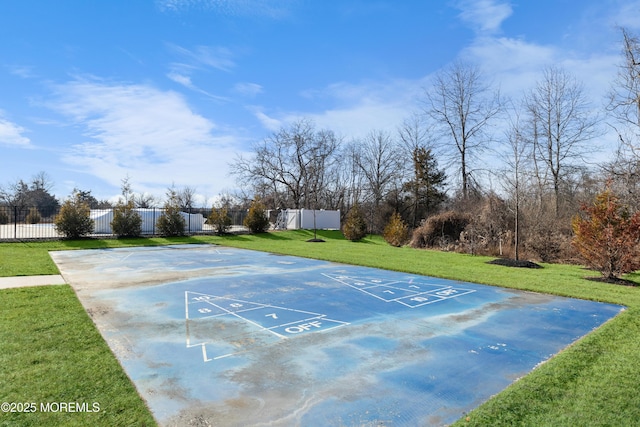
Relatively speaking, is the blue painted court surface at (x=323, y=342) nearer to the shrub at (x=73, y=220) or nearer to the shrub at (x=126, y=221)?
the shrub at (x=73, y=220)

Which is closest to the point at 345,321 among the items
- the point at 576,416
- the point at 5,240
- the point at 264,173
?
the point at 576,416

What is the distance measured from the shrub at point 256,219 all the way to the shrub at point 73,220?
9566mm

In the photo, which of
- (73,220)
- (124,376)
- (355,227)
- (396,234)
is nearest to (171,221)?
(73,220)

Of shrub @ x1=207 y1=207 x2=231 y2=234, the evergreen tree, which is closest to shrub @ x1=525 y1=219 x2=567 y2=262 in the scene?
the evergreen tree

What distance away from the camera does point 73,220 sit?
2055 centimetres

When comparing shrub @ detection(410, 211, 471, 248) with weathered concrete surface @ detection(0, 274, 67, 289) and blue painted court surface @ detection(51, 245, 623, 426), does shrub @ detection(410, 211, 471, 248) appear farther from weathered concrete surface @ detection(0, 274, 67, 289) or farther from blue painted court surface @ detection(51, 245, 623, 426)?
weathered concrete surface @ detection(0, 274, 67, 289)

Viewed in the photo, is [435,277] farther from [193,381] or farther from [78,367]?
[78,367]

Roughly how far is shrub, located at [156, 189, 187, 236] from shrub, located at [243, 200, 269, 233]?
14.8 ft

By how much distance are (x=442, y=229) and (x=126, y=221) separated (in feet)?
58.5

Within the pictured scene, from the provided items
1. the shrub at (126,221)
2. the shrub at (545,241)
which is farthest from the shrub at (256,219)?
the shrub at (545,241)

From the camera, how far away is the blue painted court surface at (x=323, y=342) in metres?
3.64

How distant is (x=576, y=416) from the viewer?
3.35m

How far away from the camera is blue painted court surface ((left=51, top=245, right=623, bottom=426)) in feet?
12.0

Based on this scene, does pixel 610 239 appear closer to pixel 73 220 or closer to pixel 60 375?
pixel 60 375
